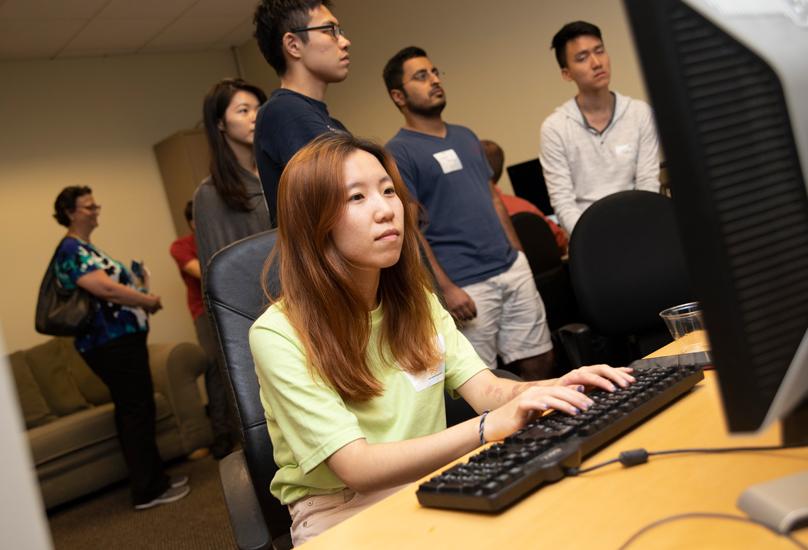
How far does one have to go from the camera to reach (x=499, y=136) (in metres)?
5.23

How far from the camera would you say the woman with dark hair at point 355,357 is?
3.82 feet

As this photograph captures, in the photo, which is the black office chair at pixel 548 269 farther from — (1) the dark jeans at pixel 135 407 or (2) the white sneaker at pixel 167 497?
(2) the white sneaker at pixel 167 497

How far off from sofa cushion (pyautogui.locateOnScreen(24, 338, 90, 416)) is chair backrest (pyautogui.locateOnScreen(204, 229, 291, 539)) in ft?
12.8

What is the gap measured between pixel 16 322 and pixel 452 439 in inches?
209

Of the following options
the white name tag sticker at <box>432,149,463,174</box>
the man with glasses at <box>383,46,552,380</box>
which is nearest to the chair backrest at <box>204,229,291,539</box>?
the man with glasses at <box>383,46,552,380</box>

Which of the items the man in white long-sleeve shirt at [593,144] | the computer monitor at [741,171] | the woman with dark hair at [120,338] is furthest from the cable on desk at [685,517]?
the woman with dark hair at [120,338]

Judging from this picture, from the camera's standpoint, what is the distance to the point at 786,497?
0.64 metres

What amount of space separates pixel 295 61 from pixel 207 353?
3.10m

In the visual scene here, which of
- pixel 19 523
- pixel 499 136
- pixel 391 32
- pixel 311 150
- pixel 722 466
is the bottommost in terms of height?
pixel 722 466

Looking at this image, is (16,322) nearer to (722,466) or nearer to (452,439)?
(452,439)

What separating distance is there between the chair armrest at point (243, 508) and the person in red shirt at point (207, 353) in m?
3.47

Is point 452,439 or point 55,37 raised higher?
point 55,37

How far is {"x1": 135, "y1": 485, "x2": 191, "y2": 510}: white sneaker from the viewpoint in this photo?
13.2 ft

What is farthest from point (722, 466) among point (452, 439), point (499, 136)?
point (499, 136)
